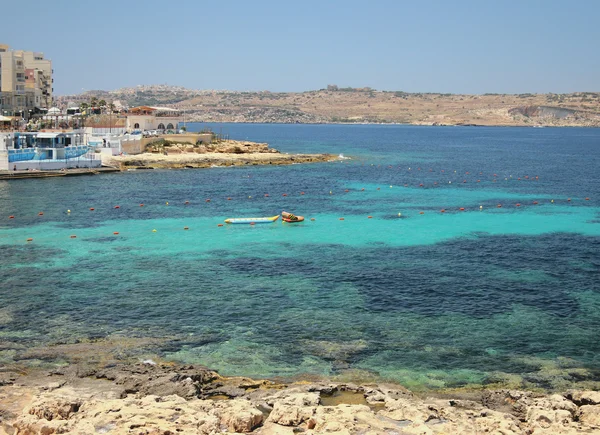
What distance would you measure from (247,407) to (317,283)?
1669cm

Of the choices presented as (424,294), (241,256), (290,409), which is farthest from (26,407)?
(241,256)

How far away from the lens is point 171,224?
5434 centimetres

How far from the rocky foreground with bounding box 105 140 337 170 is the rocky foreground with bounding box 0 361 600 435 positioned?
7173cm

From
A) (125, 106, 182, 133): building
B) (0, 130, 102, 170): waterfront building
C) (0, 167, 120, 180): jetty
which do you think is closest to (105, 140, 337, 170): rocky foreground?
(0, 167, 120, 180): jetty

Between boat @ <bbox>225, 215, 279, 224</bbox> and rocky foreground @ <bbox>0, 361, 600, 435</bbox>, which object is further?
boat @ <bbox>225, 215, 279, 224</bbox>

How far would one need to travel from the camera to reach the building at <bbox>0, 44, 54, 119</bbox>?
122m

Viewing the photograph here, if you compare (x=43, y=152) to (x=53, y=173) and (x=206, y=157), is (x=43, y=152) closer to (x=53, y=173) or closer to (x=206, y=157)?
(x=53, y=173)

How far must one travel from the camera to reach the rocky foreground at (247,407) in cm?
1905

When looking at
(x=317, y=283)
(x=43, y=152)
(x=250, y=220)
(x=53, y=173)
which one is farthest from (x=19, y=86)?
(x=317, y=283)

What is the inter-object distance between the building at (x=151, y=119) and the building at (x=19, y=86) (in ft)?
64.2

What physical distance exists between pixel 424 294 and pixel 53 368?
61.4ft

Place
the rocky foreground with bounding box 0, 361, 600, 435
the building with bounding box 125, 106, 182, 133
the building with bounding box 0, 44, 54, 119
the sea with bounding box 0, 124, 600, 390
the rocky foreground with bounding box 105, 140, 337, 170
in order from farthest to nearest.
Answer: the building with bounding box 0, 44, 54, 119 < the building with bounding box 125, 106, 182, 133 < the rocky foreground with bounding box 105, 140, 337, 170 < the sea with bounding box 0, 124, 600, 390 < the rocky foreground with bounding box 0, 361, 600, 435

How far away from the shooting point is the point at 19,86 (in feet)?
417

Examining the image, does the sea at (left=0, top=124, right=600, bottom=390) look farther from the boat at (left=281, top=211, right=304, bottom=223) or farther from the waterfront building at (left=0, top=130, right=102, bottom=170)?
the waterfront building at (left=0, top=130, right=102, bottom=170)
